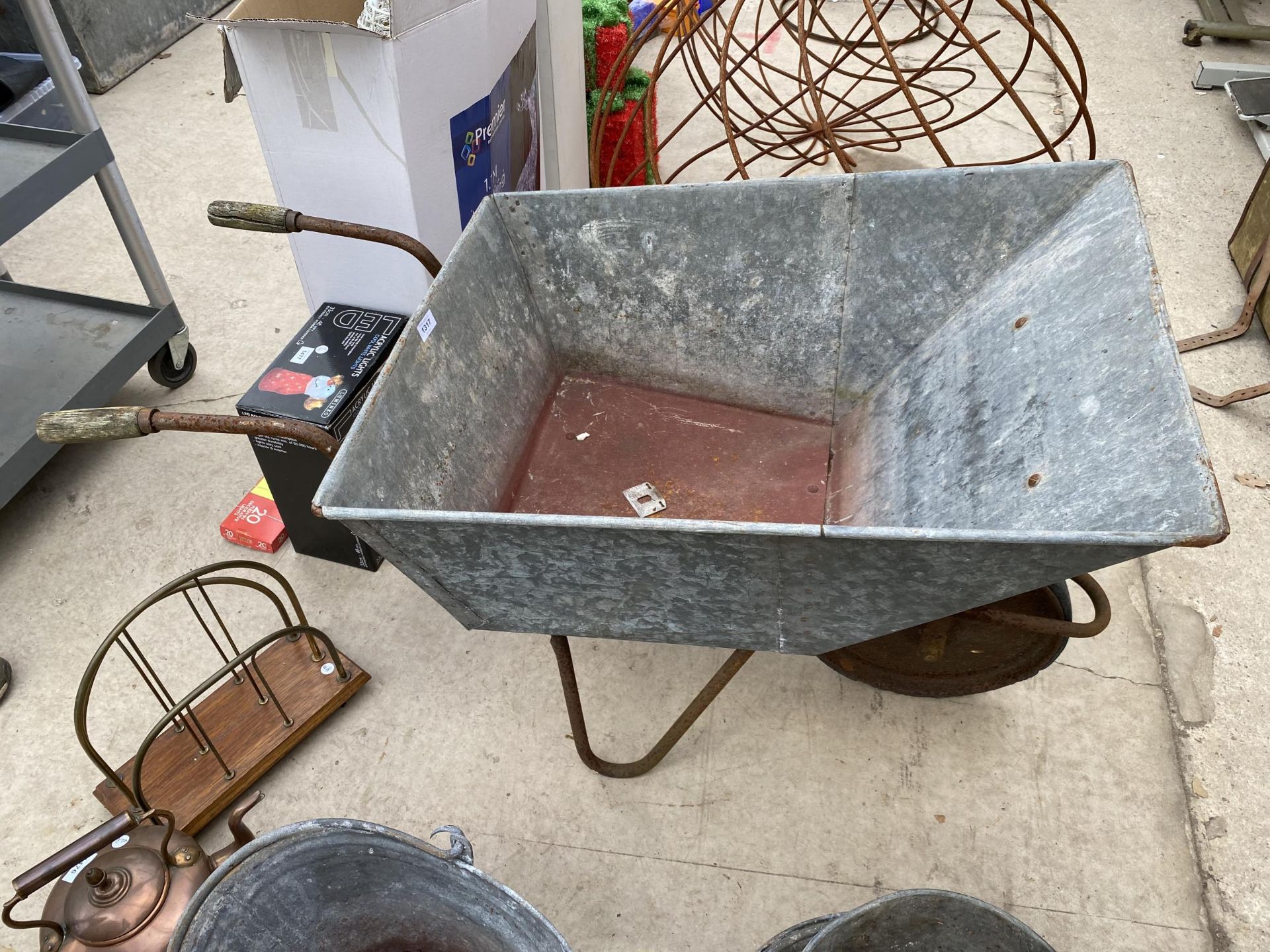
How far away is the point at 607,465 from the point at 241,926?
3.61ft

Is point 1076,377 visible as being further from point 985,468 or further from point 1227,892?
point 1227,892

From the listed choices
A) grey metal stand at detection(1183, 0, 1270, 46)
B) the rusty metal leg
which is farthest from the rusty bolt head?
grey metal stand at detection(1183, 0, 1270, 46)

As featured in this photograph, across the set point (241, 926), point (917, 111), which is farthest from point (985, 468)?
point (241, 926)

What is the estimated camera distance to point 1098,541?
1028 millimetres

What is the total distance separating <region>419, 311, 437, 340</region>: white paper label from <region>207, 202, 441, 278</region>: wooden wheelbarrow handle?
0.80ft

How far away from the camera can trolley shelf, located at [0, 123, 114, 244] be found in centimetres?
203

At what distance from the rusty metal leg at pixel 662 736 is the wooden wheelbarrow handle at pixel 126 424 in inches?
22.1

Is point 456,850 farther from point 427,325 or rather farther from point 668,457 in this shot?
point 668,457

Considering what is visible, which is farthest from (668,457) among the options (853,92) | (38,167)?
(853,92)

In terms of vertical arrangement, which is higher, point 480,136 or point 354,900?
point 480,136

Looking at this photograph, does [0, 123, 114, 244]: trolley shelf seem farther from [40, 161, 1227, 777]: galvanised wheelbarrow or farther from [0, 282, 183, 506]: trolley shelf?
[40, 161, 1227, 777]: galvanised wheelbarrow

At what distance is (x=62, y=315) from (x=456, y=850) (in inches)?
87.6

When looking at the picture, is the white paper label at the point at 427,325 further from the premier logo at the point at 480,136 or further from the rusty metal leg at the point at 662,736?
the premier logo at the point at 480,136

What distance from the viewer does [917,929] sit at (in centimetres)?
137
